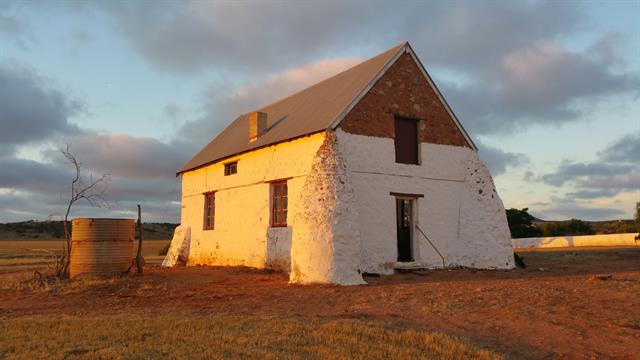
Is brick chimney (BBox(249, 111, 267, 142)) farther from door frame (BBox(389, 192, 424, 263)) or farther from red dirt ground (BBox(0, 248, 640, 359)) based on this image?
door frame (BBox(389, 192, 424, 263))

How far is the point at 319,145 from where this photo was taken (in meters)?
15.2

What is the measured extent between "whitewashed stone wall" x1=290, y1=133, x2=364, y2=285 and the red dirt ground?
0.56 metres

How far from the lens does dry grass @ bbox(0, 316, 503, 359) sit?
661 centimetres

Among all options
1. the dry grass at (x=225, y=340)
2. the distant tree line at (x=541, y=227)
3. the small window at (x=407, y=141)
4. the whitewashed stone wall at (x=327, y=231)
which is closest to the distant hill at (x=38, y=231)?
the distant tree line at (x=541, y=227)

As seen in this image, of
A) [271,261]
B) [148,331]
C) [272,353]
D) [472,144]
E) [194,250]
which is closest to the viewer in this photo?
[272,353]

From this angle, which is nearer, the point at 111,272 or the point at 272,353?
the point at 272,353

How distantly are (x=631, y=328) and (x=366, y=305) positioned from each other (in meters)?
4.72

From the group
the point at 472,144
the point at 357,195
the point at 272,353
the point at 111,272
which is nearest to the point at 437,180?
the point at 472,144

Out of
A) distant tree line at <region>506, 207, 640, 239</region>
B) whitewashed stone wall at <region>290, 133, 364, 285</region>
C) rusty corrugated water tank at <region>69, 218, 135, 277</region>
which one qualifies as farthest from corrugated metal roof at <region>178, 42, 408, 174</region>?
distant tree line at <region>506, 207, 640, 239</region>

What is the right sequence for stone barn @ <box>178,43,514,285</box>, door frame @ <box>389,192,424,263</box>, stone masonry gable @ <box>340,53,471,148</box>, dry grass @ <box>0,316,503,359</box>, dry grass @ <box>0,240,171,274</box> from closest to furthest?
dry grass @ <box>0,316,503,359</box>
stone barn @ <box>178,43,514,285</box>
stone masonry gable @ <box>340,53,471,148</box>
door frame @ <box>389,192,424,263</box>
dry grass @ <box>0,240,171,274</box>

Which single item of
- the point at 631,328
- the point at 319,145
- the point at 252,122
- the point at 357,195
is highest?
the point at 252,122

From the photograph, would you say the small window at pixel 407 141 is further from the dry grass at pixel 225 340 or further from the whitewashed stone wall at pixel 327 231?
the dry grass at pixel 225 340

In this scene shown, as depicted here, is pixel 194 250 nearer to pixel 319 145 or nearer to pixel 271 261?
pixel 271 261

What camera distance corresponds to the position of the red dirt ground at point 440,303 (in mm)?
8391
